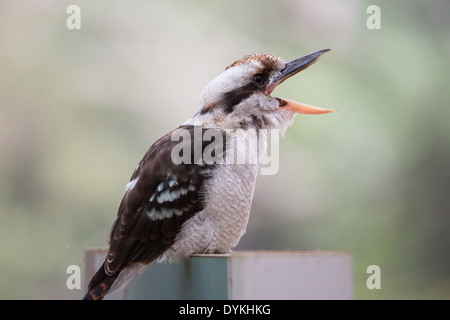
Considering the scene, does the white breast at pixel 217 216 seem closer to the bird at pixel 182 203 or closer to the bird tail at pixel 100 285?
the bird at pixel 182 203

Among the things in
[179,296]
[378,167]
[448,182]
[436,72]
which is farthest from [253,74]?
[448,182]

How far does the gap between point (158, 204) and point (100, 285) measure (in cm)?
25

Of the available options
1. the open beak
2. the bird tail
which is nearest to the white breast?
the bird tail

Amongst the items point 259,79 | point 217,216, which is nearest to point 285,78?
point 259,79

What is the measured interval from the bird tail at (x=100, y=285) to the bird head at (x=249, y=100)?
1.60 ft

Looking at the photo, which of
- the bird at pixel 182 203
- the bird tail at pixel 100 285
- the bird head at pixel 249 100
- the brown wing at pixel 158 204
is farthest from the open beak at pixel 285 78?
the bird tail at pixel 100 285

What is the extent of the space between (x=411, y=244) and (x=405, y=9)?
1555 millimetres

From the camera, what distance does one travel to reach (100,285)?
170 centimetres

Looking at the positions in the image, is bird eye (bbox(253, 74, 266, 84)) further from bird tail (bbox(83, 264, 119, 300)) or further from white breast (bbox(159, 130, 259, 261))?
bird tail (bbox(83, 264, 119, 300))

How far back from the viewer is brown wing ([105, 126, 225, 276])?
171 centimetres

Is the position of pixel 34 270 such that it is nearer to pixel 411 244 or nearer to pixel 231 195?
pixel 411 244

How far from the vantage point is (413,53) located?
14.0 feet

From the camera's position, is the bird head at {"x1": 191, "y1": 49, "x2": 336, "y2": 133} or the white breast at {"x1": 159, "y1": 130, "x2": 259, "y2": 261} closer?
the white breast at {"x1": 159, "y1": 130, "x2": 259, "y2": 261}

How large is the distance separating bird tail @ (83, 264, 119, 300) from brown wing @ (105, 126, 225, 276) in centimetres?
3
